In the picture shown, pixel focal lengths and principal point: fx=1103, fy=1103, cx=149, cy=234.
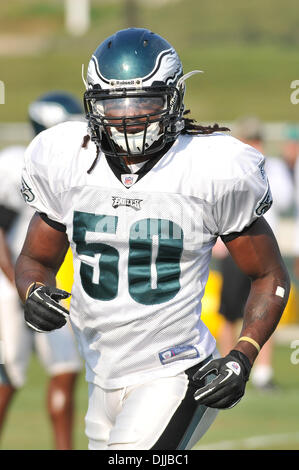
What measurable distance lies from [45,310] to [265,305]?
0.70 meters

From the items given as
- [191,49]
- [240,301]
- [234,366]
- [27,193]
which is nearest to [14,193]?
[27,193]

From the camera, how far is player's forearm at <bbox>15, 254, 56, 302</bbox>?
11.8 feet

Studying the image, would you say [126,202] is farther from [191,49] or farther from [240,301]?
[191,49]

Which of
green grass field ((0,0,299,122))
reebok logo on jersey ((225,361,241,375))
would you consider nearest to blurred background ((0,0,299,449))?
green grass field ((0,0,299,122))

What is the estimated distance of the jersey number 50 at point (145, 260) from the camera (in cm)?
344

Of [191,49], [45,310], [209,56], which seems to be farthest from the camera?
[191,49]

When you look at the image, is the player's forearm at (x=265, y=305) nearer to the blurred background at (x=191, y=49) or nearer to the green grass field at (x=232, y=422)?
the green grass field at (x=232, y=422)

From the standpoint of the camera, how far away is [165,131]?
11.5 feet

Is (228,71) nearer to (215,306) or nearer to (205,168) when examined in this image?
(215,306)

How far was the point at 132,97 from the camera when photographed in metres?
3.45

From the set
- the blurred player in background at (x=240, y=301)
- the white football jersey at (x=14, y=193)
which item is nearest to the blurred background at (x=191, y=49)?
the blurred player in background at (x=240, y=301)

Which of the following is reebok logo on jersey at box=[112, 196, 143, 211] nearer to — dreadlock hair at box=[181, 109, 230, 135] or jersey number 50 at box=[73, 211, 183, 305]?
jersey number 50 at box=[73, 211, 183, 305]

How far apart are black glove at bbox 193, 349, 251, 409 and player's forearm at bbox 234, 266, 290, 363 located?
0.77ft

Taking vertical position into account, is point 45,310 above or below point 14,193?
above
